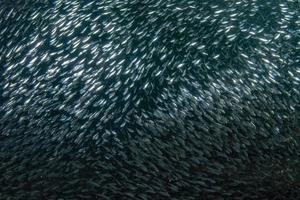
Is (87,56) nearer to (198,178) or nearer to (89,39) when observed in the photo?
(89,39)

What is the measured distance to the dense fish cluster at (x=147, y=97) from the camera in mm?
473

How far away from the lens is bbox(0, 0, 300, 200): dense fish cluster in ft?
1.55

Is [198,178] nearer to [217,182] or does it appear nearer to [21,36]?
[217,182]

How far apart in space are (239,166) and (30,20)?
284 mm

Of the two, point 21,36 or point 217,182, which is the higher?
point 21,36

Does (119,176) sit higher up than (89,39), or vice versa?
(89,39)

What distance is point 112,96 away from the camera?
0.47 metres

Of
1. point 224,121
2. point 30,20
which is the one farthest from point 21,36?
point 224,121

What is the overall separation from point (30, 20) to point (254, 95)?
0.86 ft

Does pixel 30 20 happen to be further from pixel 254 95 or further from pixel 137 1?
pixel 254 95

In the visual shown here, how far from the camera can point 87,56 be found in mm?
481

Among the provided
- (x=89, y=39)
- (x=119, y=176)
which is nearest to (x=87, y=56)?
(x=89, y=39)

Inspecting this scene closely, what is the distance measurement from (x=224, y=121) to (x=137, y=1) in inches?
6.5

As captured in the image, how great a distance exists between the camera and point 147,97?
0.47 meters
